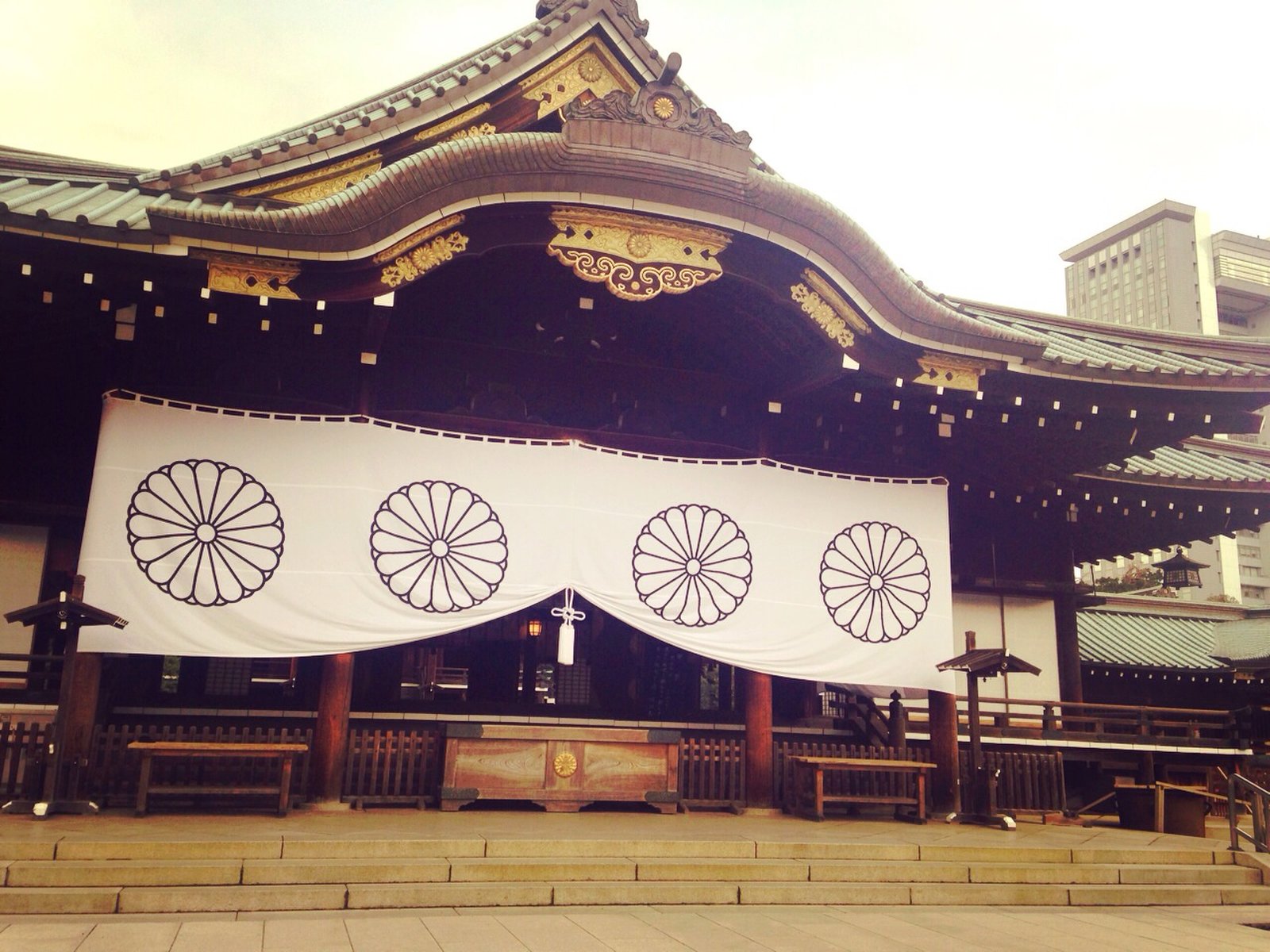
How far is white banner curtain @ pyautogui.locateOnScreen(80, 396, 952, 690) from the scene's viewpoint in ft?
27.8

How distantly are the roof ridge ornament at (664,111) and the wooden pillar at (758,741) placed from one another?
202 inches

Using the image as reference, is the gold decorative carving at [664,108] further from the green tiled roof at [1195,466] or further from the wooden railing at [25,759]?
the green tiled roof at [1195,466]

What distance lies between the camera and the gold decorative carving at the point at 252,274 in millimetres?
7887

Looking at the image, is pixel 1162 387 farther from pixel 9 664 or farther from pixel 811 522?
pixel 9 664

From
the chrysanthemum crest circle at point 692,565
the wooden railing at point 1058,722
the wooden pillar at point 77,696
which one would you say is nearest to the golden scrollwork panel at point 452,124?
the chrysanthemum crest circle at point 692,565

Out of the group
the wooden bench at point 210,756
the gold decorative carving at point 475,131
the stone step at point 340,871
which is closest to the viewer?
the stone step at point 340,871

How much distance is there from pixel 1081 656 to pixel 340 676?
41.1ft

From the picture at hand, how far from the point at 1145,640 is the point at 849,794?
1021cm

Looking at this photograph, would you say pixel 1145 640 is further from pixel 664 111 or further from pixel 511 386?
pixel 664 111

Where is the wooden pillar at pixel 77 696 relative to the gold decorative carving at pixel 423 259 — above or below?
below

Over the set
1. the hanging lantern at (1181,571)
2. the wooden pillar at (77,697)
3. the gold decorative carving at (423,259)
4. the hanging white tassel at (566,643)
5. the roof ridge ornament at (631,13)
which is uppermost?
the roof ridge ornament at (631,13)

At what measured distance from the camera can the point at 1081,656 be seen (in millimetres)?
16516

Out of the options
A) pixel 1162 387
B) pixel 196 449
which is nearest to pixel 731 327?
pixel 1162 387

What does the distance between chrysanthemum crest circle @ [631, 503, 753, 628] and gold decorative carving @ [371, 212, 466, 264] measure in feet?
10.9
